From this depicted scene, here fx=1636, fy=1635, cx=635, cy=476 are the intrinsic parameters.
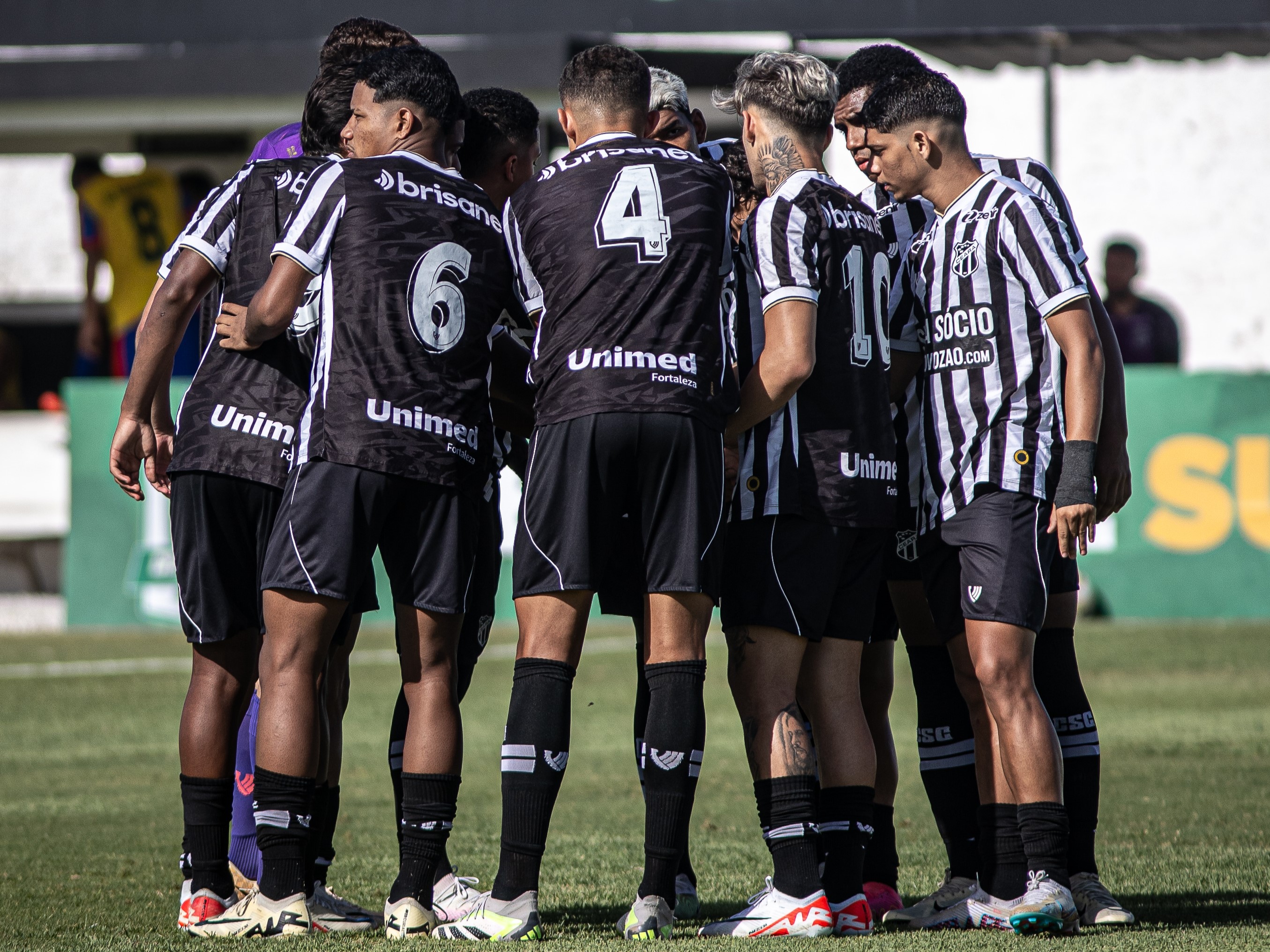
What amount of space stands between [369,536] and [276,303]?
66 cm

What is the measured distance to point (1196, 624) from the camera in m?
12.6

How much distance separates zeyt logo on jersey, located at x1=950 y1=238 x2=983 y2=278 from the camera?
454 cm

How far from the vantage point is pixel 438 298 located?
14.3 ft

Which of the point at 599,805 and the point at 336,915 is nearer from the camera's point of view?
the point at 336,915

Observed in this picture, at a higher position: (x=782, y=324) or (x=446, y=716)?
(x=782, y=324)

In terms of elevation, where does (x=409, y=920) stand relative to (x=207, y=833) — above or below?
below

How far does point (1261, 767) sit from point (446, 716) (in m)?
4.40

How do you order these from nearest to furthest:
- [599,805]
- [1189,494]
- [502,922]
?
[502,922]
[599,805]
[1189,494]

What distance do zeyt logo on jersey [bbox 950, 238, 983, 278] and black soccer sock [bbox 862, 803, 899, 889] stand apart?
159cm

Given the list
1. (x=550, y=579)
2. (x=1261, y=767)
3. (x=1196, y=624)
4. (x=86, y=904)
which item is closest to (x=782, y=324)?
(x=550, y=579)

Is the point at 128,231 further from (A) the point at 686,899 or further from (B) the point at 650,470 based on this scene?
(B) the point at 650,470

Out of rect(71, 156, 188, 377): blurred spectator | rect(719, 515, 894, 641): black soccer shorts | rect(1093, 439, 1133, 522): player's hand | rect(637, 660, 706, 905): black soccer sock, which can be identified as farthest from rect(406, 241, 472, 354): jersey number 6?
rect(71, 156, 188, 377): blurred spectator

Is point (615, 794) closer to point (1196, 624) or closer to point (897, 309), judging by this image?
point (897, 309)

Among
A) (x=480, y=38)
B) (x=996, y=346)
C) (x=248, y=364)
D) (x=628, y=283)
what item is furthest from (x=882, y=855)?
(x=480, y=38)
